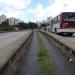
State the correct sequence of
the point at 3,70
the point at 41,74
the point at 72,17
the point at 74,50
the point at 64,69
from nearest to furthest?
the point at 3,70 → the point at 41,74 → the point at 64,69 → the point at 74,50 → the point at 72,17

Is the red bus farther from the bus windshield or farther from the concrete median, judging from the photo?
the concrete median

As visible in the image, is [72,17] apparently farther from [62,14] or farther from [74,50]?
[74,50]

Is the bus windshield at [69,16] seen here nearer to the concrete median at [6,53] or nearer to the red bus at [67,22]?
the red bus at [67,22]

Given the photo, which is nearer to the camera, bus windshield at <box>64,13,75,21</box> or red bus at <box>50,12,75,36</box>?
bus windshield at <box>64,13,75,21</box>

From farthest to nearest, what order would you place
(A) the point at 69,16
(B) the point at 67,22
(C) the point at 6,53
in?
(B) the point at 67,22, (A) the point at 69,16, (C) the point at 6,53

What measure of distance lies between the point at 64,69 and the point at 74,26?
29.2m

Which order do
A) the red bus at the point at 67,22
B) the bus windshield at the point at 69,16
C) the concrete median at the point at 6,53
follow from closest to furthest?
the concrete median at the point at 6,53
the bus windshield at the point at 69,16
the red bus at the point at 67,22

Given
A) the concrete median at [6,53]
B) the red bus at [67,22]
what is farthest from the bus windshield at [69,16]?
the concrete median at [6,53]

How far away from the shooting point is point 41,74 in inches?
351

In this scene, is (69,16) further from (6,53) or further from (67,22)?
(6,53)

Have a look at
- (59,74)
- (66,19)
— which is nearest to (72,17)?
(66,19)

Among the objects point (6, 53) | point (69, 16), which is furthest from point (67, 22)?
point (6, 53)

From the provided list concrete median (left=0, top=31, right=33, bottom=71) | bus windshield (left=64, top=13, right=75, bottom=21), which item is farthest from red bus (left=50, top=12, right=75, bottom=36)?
concrete median (left=0, top=31, right=33, bottom=71)

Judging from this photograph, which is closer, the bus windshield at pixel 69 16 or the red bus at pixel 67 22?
the bus windshield at pixel 69 16
